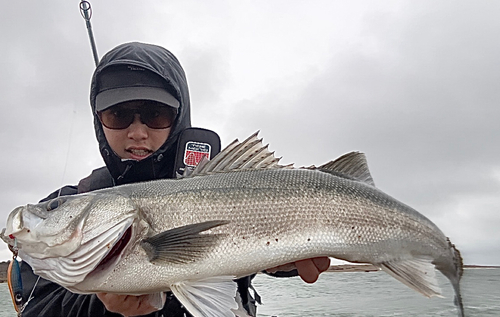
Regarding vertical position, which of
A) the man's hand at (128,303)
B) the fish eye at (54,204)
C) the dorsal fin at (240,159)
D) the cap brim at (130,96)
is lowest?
the man's hand at (128,303)

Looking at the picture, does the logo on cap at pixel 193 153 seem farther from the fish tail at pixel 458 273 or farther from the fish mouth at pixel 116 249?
the fish tail at pixel 458 273

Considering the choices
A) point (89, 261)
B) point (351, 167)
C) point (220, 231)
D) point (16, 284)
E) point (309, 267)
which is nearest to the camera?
point (89, 261)

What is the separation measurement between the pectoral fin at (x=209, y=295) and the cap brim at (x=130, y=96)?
5.57ft

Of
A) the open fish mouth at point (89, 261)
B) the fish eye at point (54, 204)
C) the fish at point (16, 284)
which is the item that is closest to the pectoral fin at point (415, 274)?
the open fish mouth at point (89, 261)

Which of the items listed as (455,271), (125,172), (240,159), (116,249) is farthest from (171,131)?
(455,271)

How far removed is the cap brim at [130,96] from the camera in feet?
10.9

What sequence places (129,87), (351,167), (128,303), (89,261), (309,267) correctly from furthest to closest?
(129,87) < (351,167) < (309,267) < (128,303) < (89,261)

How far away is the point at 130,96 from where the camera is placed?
3303 mm

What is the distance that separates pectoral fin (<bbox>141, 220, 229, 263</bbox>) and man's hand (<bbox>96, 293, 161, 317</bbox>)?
402 mm

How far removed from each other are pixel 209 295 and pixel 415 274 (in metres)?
1.32

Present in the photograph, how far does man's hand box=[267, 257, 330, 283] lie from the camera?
2631 mm

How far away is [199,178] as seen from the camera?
248 cm

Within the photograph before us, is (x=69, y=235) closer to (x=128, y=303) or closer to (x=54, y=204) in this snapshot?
(x=54, y=204)

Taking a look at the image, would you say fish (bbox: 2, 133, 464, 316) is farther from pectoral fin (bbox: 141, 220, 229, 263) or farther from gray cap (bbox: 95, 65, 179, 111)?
gray cap (bbox: 95, 65, 179, 111)
